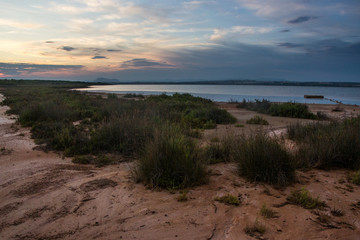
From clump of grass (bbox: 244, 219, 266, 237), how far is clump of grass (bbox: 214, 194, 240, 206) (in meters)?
0.63

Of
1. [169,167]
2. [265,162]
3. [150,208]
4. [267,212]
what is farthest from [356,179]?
[150,208]

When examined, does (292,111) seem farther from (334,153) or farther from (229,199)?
(229,199)

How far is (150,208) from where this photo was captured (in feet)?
12.4

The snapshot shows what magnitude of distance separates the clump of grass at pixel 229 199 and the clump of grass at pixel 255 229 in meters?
0.63

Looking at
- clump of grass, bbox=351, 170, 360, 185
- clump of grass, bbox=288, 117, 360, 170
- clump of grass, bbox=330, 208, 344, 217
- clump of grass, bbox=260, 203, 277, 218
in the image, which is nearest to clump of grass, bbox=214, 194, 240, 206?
clump of grass, bbox=260, 203, 277, 218

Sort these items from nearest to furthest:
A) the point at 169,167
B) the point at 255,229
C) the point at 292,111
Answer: the point at 255,229
the point at 169,167
the point at 292,111

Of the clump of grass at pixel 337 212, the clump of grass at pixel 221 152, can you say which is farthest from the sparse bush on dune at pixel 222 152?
the clump of grass at pixel 337 212

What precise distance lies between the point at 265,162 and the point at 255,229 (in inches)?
71.5

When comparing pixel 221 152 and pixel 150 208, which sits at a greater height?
pixel 221 152

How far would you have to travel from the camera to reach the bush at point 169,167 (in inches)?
177

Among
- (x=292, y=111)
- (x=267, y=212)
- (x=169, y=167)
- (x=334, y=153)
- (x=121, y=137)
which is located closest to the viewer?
(x=267, y=212)

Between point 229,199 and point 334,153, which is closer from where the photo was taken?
point 229,199

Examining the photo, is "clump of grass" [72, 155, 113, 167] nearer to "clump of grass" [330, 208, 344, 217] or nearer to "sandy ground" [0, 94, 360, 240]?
"sandy ground" [0, 94, 360, 240]

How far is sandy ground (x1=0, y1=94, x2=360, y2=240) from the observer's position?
3.20m
